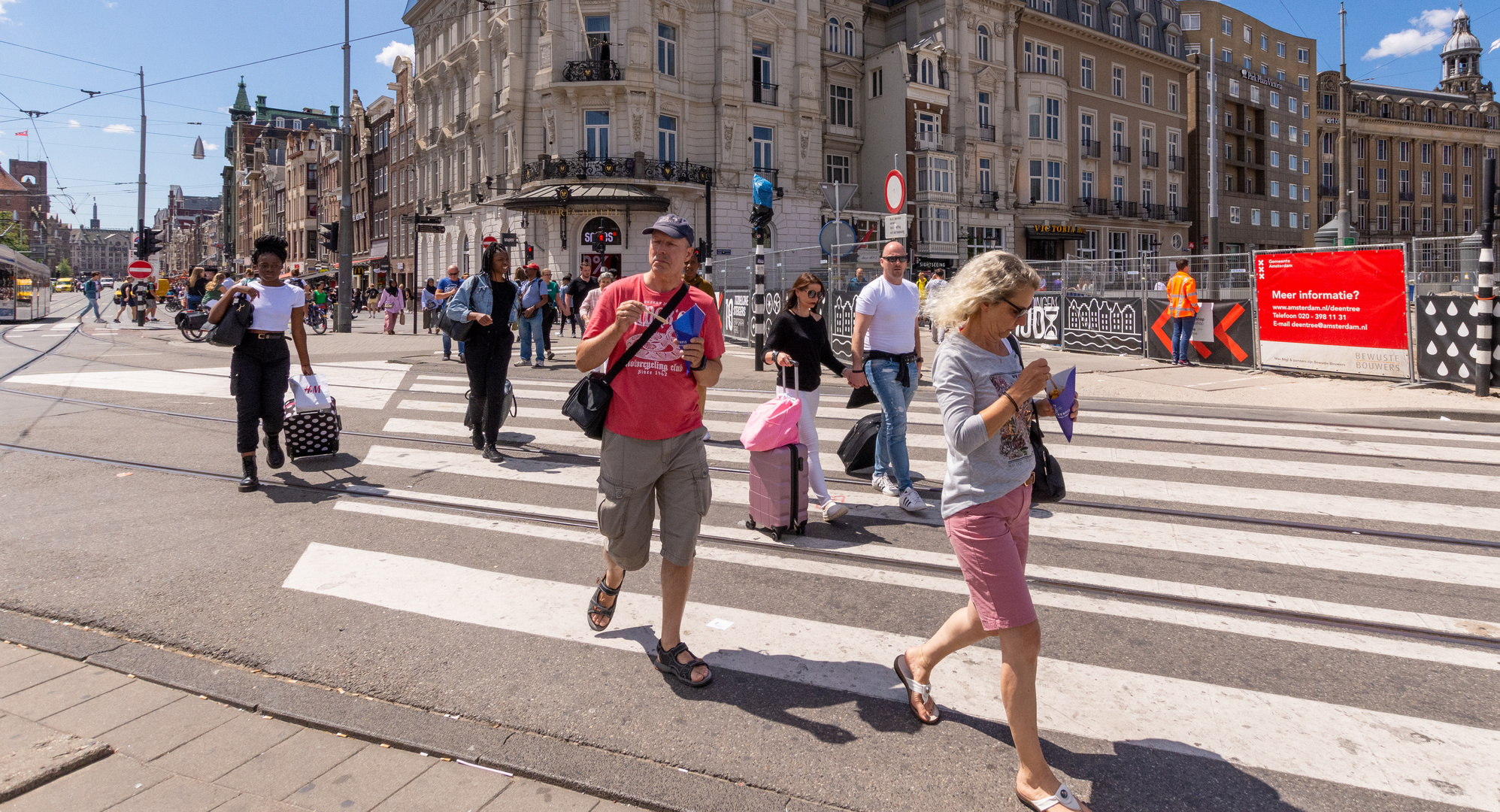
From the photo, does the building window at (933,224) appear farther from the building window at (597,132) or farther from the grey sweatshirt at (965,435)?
the grey sweatshirt at (965,435)

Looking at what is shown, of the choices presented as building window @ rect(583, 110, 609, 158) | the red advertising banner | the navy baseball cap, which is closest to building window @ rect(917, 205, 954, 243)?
building window @ rect(583, 110, 609, 158)

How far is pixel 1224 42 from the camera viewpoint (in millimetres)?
59219

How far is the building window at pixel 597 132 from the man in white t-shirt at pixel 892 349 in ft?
96.3

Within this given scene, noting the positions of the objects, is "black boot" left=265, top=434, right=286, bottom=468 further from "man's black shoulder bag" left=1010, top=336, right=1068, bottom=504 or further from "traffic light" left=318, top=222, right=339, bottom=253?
"traffic light" left=318, top=222, right=339, bottom=253

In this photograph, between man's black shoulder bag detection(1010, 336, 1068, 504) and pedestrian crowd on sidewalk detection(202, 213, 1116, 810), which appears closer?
pedestrian crowd on sidewalk detection(202, 213, 1116, 810)

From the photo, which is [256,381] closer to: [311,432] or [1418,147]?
[311,432]

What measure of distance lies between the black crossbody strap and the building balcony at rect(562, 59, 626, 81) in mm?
31757

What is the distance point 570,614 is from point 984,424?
228 cm

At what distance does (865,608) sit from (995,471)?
1620 mm

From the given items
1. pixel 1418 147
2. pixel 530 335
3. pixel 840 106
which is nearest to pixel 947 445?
pixel 530 335

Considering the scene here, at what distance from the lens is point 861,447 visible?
6.69 m

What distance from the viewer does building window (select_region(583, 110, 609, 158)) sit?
3366 centimetres

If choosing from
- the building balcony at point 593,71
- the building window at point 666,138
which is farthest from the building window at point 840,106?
the building balcony at point 593,71

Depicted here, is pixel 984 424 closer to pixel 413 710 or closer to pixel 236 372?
pixel 413 710
